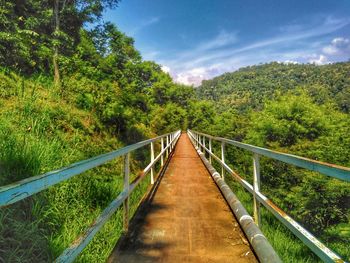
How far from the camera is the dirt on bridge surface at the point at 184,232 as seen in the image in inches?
149

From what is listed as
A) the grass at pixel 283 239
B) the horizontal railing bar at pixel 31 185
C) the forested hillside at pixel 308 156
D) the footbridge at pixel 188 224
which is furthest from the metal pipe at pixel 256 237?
the forested hillside at pixel 308 156

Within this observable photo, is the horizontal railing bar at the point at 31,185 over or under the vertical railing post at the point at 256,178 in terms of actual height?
over

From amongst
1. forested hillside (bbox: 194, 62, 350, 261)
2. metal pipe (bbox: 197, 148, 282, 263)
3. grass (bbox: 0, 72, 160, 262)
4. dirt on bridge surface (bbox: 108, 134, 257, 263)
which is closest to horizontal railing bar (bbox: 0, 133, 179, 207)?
grass (bbox: 0, 72, 160, 262)

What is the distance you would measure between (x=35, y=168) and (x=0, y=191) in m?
3.81

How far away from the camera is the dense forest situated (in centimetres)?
454

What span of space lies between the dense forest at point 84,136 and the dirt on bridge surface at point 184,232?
1.59 ft

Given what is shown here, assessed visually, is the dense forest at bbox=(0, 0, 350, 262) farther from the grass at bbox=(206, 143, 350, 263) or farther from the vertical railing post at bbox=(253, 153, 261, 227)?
the vertical railing post at bbox=(253, 153, 261, 227)

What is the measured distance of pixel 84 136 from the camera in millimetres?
9977

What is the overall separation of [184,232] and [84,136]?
242 inches

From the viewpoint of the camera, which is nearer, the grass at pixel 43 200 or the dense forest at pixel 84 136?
the grass at pixel 43 200

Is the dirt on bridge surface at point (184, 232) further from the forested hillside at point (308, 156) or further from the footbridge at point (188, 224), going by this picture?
the forested hillside at point (308, 156)

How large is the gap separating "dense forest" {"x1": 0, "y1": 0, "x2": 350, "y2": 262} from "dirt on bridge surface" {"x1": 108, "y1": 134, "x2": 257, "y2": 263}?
0.48 m

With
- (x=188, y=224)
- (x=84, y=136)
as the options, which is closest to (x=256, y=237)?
(x=188, y=224)

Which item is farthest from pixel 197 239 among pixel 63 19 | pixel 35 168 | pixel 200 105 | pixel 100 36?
pixel 200 105
